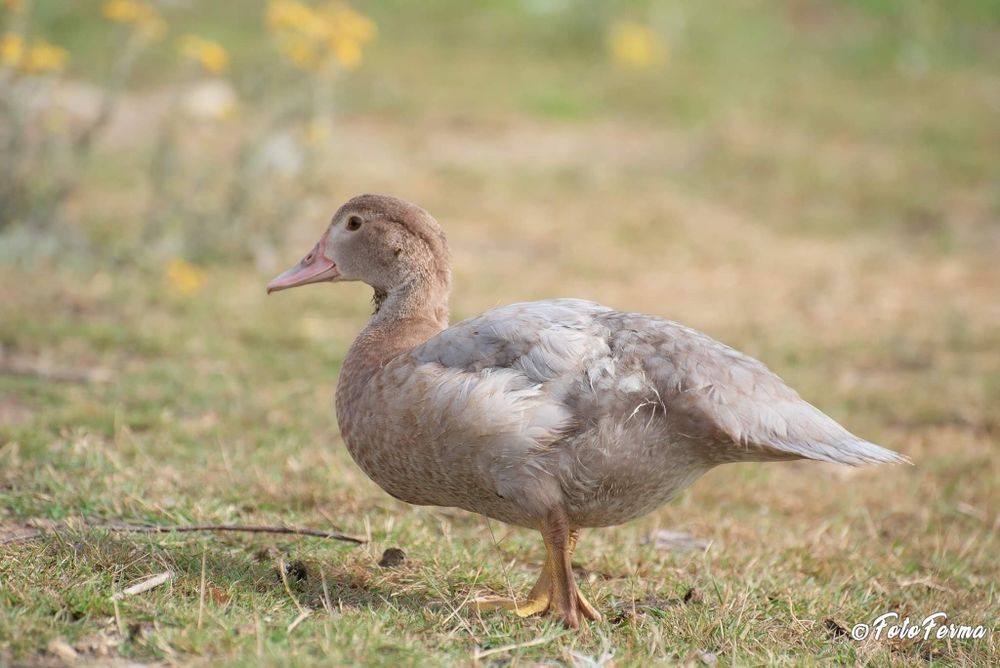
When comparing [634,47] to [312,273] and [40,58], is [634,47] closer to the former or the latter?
[40,58]

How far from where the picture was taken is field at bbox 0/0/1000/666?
132 inches

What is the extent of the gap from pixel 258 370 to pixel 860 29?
10363 mm

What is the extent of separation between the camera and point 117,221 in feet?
26.5

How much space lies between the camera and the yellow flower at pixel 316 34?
707cm

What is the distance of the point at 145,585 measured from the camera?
10.6ft

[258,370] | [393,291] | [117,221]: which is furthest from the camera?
[117,221]

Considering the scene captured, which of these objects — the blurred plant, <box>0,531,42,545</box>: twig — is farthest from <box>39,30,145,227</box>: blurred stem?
<box>0,531,42,545</box>: twig

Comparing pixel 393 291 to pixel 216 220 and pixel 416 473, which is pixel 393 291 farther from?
pixel 216 220

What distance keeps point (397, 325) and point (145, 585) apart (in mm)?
1048

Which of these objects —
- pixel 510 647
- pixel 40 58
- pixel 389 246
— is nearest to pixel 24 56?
pixel 40 58

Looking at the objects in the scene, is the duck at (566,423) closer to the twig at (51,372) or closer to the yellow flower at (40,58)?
the twig at (51,372)

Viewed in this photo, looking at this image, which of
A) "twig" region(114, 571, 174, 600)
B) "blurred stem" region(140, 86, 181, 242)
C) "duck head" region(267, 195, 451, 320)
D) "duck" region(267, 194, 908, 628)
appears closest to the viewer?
"twig" region(114, 571, 174, 600)

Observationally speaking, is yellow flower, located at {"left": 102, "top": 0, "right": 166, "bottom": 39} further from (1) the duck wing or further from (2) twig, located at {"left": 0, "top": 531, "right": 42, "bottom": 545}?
(1) the duck wing

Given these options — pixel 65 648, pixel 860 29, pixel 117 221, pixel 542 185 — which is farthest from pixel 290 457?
pixel 860 29
